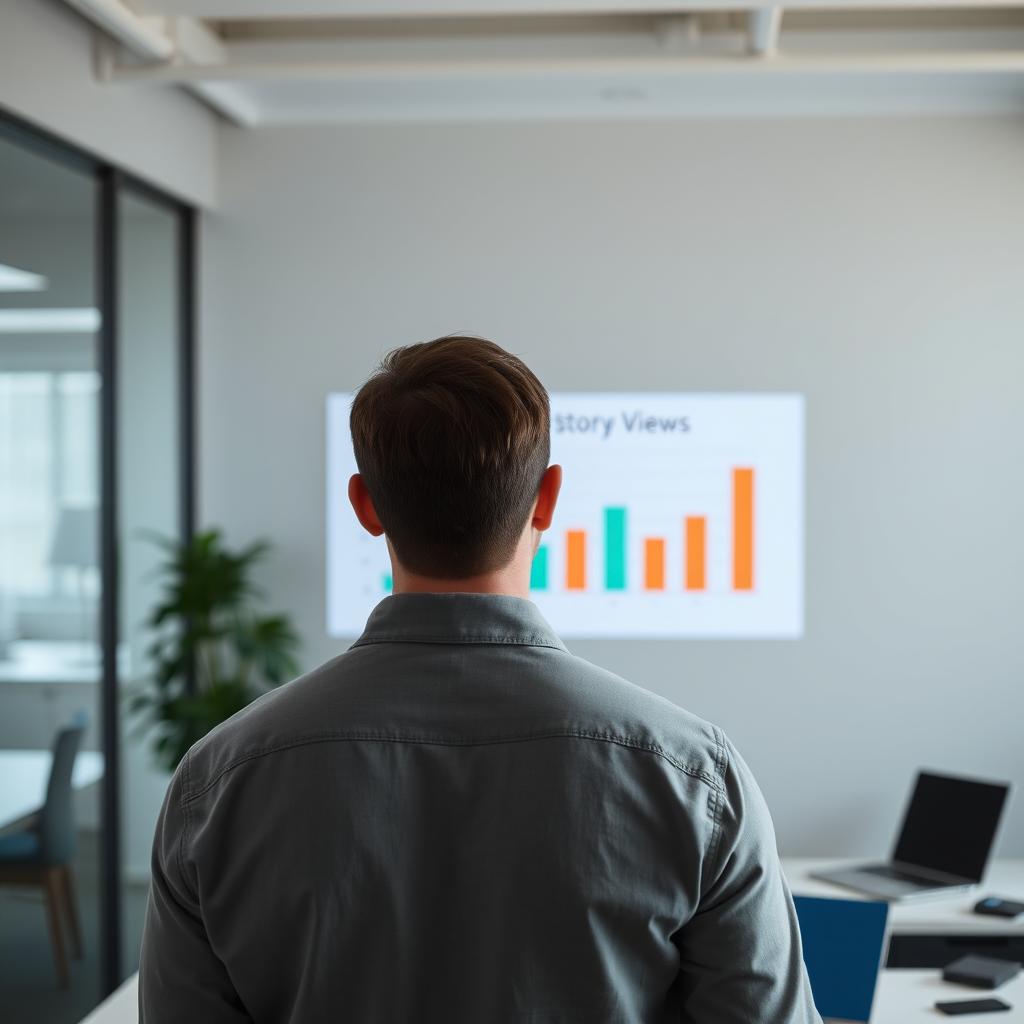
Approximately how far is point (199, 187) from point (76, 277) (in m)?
0.96

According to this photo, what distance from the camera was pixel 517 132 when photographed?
4.42 meters

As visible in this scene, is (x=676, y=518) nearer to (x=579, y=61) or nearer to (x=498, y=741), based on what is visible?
(x=579, y=61)

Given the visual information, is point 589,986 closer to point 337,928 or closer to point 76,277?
point 337,928

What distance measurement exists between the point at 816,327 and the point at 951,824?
1849 millimetres

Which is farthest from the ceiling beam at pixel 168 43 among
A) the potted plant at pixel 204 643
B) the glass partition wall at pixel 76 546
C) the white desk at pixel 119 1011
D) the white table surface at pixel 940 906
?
the white table surface at pixel 940 906

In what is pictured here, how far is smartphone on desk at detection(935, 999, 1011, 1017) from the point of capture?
2.41 metres

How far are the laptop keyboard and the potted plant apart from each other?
216cm

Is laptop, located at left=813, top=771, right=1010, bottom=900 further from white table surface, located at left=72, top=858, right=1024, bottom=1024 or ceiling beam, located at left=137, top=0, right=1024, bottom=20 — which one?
ceiling beam, located at left=137, top=0, right=1024, bottom=20

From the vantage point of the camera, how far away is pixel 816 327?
4.34 m

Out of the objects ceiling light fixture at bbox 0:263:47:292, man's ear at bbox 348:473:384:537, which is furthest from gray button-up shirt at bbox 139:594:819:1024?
ceiling light fixture at bbox 0:263:47:292

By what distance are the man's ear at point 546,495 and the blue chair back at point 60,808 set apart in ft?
9.23

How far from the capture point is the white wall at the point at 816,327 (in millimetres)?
4312

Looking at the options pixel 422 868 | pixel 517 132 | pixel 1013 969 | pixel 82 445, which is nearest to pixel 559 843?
pixel 422 868

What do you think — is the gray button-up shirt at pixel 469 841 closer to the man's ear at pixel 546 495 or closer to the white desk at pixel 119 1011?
the man's ear at pixel 546 495
